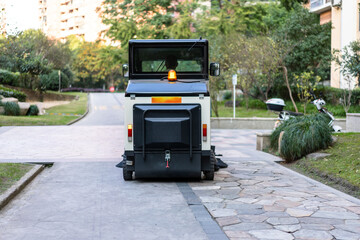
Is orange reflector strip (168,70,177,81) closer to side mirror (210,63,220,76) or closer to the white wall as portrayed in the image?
side mirror (210,63,220,76)

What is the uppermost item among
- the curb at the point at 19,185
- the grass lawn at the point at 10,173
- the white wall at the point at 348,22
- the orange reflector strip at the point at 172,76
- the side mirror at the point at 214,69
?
the white wall at the point at 348,22

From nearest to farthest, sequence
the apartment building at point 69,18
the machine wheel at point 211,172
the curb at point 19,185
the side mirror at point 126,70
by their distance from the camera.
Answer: the curb at point 19,185 → the machine wheel at point 211,172 → the side mirror at point 126,70 → the apartment building at point 69,18

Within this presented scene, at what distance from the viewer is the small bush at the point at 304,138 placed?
11.5 m

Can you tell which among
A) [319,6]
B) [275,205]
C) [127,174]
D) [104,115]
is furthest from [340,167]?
[319,6]

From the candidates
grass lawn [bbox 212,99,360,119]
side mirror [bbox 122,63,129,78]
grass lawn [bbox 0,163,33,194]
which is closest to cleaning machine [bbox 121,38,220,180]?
side mirror [bbox 122,63,129,78]

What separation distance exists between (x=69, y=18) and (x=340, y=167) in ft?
405

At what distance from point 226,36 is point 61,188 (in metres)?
28.4

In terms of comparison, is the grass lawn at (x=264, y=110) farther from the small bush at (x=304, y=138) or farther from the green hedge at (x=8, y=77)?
the green hedge at (x=8, y=77)

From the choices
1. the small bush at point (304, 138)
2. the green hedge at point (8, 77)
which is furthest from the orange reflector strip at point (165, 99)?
the green hedge at point (8, 77)

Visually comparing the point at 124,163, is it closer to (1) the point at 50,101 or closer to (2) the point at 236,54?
(2) the point at 236,54

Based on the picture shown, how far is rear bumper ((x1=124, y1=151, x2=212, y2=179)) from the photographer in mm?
8570

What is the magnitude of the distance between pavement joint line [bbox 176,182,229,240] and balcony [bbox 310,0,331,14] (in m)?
31.7

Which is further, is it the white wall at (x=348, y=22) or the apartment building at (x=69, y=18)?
the apartment building at (x=69, y=18)

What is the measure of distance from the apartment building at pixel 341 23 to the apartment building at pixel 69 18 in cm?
8651
